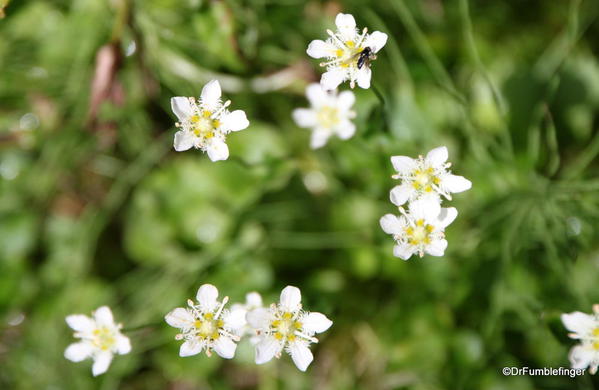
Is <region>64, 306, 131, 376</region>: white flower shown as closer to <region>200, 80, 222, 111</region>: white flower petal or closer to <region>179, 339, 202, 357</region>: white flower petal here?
<region>179, 339, 202, 357</region>: white flower petal

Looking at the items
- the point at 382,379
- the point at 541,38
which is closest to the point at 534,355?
the point at 382,379

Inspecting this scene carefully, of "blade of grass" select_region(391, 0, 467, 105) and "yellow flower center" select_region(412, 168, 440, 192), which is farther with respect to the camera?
"blade of grass" select_region(391, 0, 467, 105)

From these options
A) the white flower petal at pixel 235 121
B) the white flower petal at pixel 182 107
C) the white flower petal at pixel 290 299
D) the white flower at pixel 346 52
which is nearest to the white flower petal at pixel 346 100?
the white flower at pixel 346 52

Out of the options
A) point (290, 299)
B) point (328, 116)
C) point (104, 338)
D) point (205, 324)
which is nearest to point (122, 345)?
point (104, 338)

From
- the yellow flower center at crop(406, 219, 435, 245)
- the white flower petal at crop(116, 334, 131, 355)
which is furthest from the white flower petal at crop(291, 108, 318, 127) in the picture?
the white flower petal at crop(116, 334, 131, 355)

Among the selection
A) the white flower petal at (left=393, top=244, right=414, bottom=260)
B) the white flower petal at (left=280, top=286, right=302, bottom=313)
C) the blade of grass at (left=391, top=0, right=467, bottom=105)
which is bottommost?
the white flower petal at (left=280, top=286, right=302, bottom=313)

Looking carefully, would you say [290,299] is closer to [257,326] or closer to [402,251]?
[257,326]

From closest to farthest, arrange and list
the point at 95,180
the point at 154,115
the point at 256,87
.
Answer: the point at 256,87
the point at 154,115
the point at 95,180

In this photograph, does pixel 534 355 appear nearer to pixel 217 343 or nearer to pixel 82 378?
pixel 217 343
